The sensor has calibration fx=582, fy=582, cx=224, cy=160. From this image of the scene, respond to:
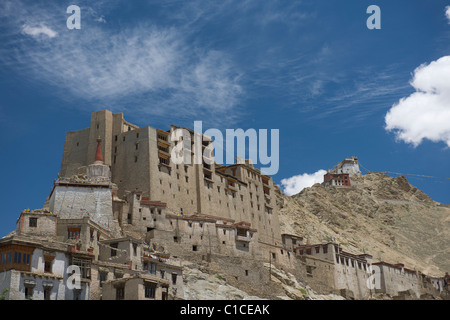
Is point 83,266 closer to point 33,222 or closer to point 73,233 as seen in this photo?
point 73,233

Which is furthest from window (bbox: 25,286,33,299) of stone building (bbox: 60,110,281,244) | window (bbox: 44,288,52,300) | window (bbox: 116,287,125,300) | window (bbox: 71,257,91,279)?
stone building (bbox: 60,110,281,244)

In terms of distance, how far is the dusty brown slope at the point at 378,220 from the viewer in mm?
105438

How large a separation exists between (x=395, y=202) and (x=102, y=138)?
87.9m

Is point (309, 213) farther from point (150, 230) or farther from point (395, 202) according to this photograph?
point (150, 230)

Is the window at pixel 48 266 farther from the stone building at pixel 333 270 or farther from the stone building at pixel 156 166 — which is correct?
the stone building at pixel 333 270

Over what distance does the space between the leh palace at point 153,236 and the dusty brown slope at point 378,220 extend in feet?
37.8

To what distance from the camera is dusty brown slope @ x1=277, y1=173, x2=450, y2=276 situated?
105 m

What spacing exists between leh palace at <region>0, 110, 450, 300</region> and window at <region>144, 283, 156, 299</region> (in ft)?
0.26

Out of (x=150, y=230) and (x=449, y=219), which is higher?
(x=449, y=219)

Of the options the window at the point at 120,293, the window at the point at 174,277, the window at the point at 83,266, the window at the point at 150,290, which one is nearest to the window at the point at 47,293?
the window at the point at 83,266

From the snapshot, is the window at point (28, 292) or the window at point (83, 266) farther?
the window at point (83, 266)

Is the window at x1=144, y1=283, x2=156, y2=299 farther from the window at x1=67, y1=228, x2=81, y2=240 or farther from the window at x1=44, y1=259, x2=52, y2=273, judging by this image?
the window at x1=67, y1=228, x2=81, y2=240
